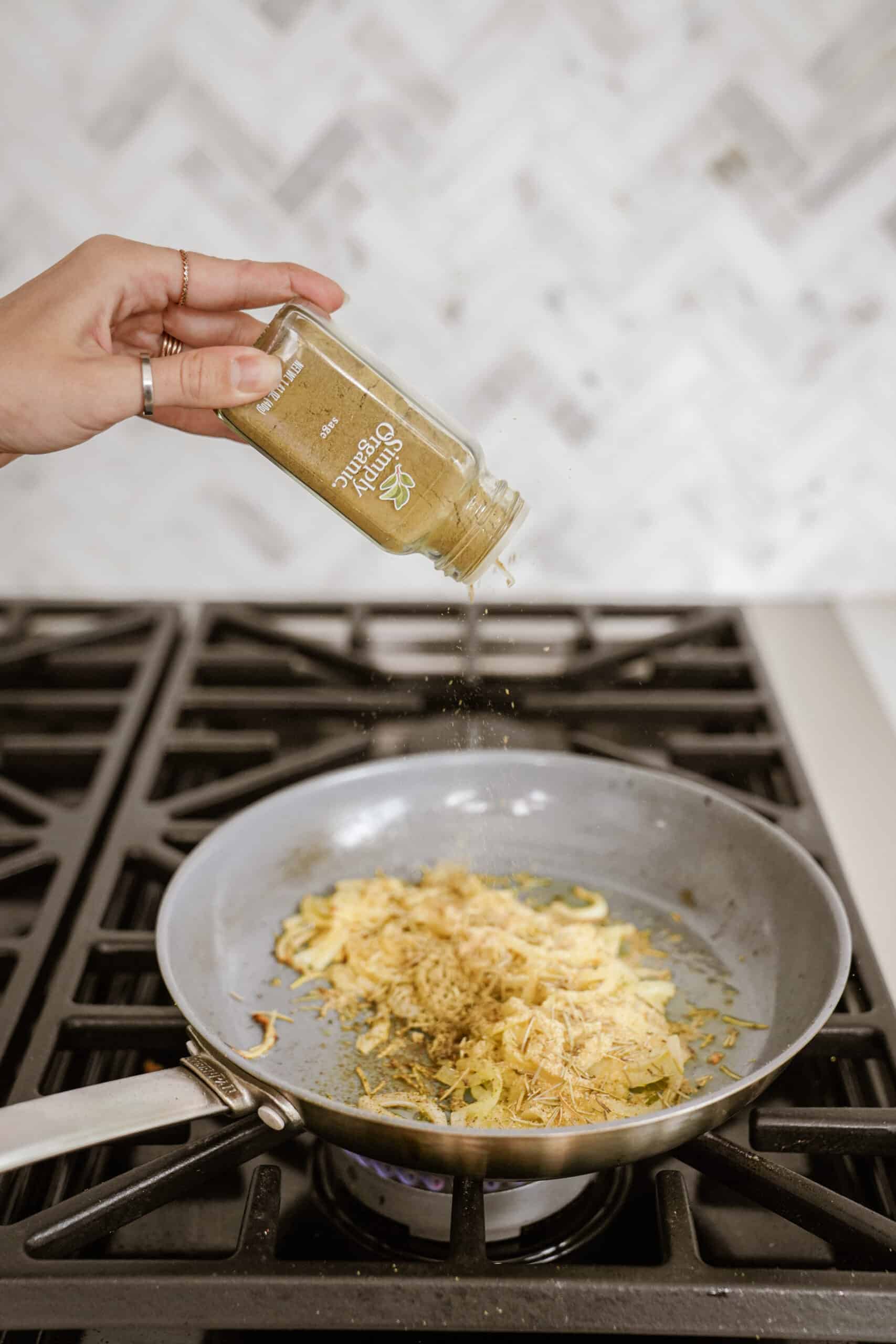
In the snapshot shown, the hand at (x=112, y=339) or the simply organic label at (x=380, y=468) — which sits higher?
the hand at (x=112, y=339)

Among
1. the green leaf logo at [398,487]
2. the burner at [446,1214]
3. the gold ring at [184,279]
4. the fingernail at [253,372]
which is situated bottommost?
the burner at [446,1214]

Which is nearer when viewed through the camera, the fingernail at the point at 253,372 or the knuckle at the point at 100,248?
the fingernail at the point at 253,372

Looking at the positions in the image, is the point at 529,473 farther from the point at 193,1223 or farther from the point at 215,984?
the point at 193,1223

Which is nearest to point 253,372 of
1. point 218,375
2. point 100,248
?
point 218,375

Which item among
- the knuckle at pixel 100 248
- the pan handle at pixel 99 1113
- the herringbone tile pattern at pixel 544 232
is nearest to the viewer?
the pan handle at pixel 99 1113

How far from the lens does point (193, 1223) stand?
626mm

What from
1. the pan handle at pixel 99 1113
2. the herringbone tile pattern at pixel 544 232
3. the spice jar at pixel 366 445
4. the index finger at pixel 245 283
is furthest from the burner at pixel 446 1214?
the herringbone tile pattern at pixel 544 232

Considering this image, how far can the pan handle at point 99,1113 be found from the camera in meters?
0.51

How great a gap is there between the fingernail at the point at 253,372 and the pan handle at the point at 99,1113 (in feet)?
1.21

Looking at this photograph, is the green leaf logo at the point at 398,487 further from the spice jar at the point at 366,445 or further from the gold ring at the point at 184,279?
the gold ring at the point at 184,279

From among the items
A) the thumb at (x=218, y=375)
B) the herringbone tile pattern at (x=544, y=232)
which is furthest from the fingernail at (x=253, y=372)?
the herringbone tile pattern at (x=544, y=232)

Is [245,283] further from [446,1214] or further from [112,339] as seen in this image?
[446,1214]

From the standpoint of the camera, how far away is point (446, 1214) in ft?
2.01

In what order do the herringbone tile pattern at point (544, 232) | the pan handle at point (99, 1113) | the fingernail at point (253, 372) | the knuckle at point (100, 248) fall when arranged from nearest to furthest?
the pan handle at point (99, 1113), the fingernail at point (253, 372), the knuckle at point (100, 248), the herringbone tile pattern at point (544, 232)
